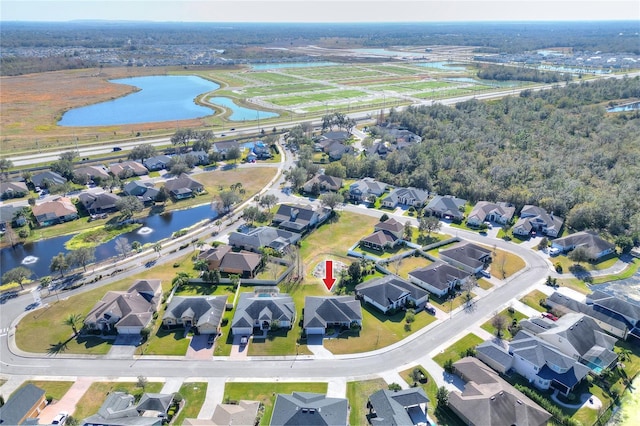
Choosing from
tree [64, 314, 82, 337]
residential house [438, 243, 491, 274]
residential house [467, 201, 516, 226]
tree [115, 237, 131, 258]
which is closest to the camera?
tree [64, 314, 82, 337]

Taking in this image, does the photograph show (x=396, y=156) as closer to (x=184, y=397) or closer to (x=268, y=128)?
(x=268, y=128)

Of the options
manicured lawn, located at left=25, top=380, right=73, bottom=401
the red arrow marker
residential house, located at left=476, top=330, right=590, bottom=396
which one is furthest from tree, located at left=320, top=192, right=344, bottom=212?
manicured lawn, located at left=25, top=380, right=73, bottom=401

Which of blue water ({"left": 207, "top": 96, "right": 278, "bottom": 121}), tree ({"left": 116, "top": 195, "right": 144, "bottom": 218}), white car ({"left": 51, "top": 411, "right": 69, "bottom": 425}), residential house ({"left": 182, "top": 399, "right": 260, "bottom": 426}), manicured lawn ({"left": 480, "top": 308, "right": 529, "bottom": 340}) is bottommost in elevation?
white car ({"left": 51, "top": 411, "right": 69, "bottom": 425})

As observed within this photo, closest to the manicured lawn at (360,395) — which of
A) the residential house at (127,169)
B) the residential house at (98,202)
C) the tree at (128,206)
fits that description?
the tree at (128,206)

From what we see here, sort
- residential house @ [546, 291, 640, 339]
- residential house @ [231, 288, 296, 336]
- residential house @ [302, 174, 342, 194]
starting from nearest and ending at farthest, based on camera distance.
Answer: residential house @ [546, 291, 640, 339], residential house @ [231, 288, 296, 336], residential house @ [302, 174, 342, 194]

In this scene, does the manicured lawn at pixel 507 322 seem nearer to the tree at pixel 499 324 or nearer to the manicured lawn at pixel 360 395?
the tree at pixel 499 324

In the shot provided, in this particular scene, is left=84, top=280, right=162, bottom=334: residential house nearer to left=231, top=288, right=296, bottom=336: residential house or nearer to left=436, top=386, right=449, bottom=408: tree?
left=231, top=288, right=296, bottom=336: residential house

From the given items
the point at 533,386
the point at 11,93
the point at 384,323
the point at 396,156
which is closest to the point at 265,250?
the point at 384,323

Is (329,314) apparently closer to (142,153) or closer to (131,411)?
(131,411)
